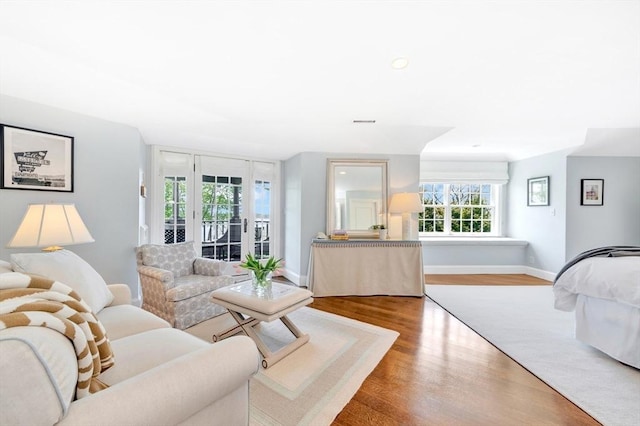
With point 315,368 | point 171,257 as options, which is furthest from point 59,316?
point 171,257

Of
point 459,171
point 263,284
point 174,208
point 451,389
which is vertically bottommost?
point 451,389

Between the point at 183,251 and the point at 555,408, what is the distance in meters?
3.30

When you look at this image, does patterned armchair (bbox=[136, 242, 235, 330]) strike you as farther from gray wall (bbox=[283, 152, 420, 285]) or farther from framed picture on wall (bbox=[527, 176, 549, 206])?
framed picture on wall (bbox=[527, 176, 549, 206])

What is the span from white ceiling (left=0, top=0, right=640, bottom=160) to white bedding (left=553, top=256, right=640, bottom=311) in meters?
1.47

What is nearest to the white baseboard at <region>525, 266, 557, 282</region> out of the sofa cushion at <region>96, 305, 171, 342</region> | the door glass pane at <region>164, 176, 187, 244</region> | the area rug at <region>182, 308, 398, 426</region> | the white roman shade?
the white roman shade

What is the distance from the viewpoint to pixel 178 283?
2.72 m

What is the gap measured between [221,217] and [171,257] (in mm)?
1565

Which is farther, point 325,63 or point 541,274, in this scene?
point 541,274

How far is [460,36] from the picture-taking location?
1.70 meters

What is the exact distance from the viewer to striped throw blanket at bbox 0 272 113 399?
769 millimetres

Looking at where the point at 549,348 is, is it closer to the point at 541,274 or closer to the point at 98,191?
the point at 541,274

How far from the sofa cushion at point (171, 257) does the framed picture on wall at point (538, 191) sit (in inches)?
216

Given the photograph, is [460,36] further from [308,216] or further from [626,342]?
[308,216]

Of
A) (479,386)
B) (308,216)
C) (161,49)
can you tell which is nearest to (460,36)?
(161,49)
